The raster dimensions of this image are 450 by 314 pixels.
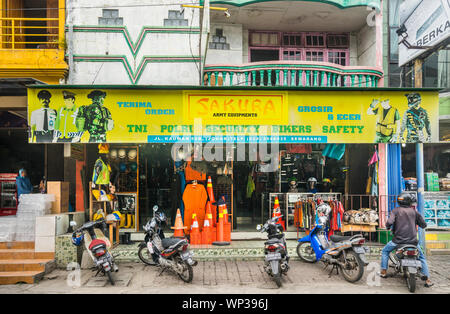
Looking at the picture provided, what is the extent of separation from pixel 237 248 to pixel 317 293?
2758mm

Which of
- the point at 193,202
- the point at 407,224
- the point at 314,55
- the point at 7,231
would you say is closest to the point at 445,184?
the point at 407,224

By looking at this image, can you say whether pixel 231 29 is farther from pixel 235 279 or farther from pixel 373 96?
pixel 235 279

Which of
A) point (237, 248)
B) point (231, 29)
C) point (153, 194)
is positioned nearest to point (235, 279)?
point (237, 248)

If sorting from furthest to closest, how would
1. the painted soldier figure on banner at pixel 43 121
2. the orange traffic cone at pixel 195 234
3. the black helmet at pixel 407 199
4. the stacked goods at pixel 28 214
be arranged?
the orange traffic cone at pixel 195 234
the stacked goods at pixel 28 214
the painted soldier figure on banner at pixel 43 121
the black helmet at pixel 407 199

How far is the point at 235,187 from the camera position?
11.1 meters

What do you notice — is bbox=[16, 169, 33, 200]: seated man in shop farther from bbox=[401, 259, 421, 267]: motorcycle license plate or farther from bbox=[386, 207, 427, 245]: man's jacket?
bbox=[401, 259, 421, 267]: motorcycle license plate

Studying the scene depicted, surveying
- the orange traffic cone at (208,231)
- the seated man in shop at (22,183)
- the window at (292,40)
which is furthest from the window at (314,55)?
the seated man in shop at (22,183)

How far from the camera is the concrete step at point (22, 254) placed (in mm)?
7766

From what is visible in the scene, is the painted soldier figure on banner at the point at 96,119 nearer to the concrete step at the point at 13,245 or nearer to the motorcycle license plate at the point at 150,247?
the motorcycle license plate at the point at 150,247

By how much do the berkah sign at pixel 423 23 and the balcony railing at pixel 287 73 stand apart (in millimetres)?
1274

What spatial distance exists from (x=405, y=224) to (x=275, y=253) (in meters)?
2.74

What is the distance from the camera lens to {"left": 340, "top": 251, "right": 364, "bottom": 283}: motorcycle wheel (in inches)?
265
